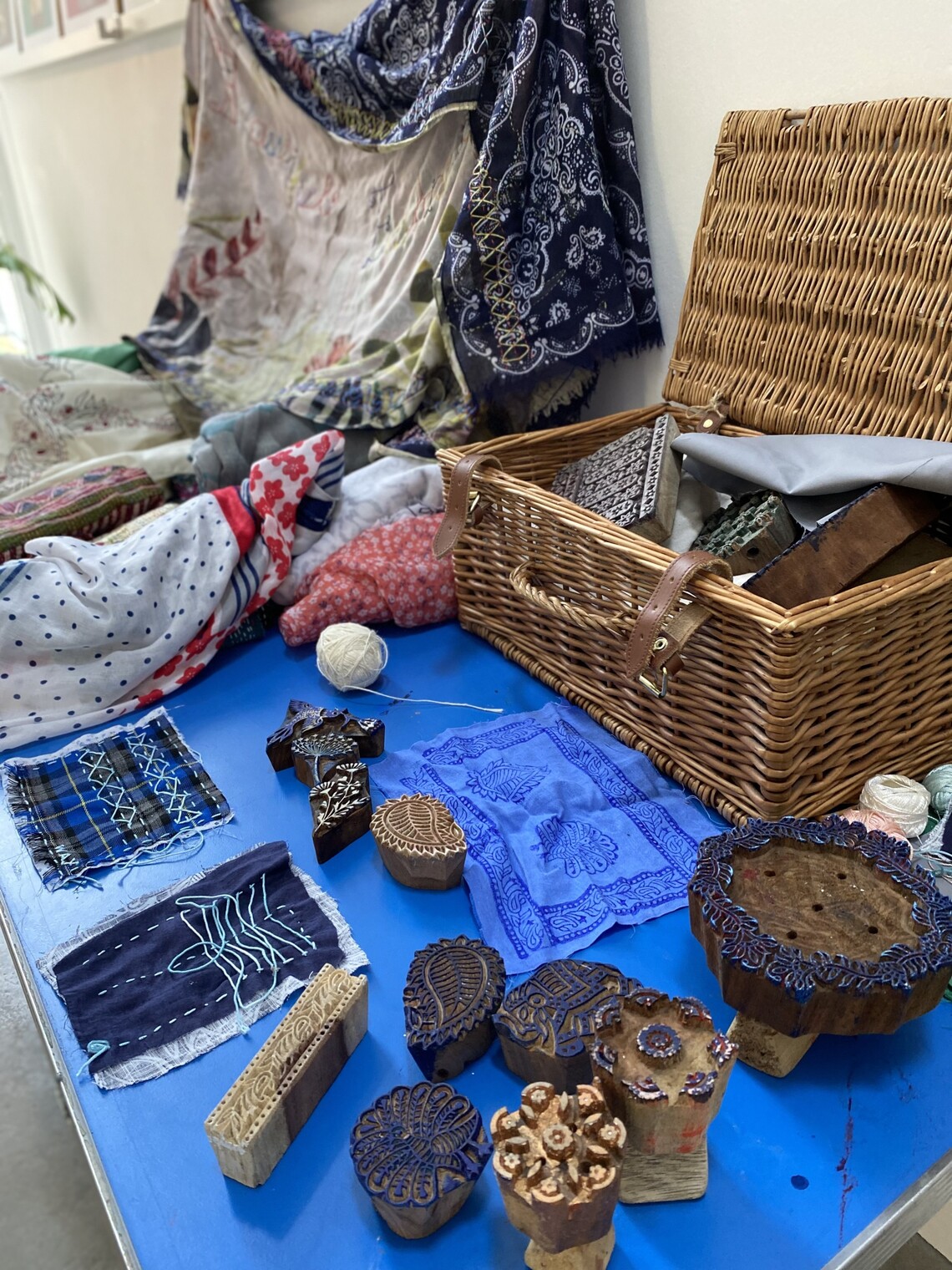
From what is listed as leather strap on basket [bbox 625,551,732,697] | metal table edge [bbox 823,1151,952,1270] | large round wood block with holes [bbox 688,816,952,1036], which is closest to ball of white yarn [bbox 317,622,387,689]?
leather strap on basket [bbox 625,551,732,697]

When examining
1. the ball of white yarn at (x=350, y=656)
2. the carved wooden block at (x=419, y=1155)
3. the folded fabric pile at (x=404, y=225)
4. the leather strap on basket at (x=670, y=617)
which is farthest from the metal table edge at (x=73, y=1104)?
the folded fabric pile at (x=404, y=225)

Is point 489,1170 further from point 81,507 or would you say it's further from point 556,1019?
point 81,507

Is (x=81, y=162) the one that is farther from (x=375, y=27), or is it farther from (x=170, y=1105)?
(x=170, y=1105)

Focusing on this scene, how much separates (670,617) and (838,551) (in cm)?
18

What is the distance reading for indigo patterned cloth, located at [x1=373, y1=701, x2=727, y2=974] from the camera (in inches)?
33.4

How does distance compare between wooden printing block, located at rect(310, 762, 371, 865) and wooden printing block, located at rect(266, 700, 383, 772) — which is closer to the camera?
wooden printing block, located at rect(310, 762, 371, 865)

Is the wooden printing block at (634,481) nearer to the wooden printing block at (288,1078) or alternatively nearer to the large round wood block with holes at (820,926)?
the large round wood block with holes at (820,926)

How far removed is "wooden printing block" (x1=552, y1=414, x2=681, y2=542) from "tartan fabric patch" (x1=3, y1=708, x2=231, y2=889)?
0.55 m

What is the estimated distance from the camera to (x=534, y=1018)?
0.69m

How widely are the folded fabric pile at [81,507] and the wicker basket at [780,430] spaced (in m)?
0.56

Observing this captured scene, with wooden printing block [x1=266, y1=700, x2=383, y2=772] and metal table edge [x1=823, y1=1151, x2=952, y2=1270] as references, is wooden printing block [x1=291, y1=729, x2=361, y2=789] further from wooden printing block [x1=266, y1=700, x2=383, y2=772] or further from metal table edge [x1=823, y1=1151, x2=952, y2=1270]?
metal table edge [x1=823, y1=1151, x2=952, y2=1270]

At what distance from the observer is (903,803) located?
→ 874 mm

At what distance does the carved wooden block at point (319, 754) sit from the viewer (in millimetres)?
1004

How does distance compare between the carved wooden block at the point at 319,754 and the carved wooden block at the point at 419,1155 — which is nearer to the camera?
the carved wooden block at the point at 419,1155
